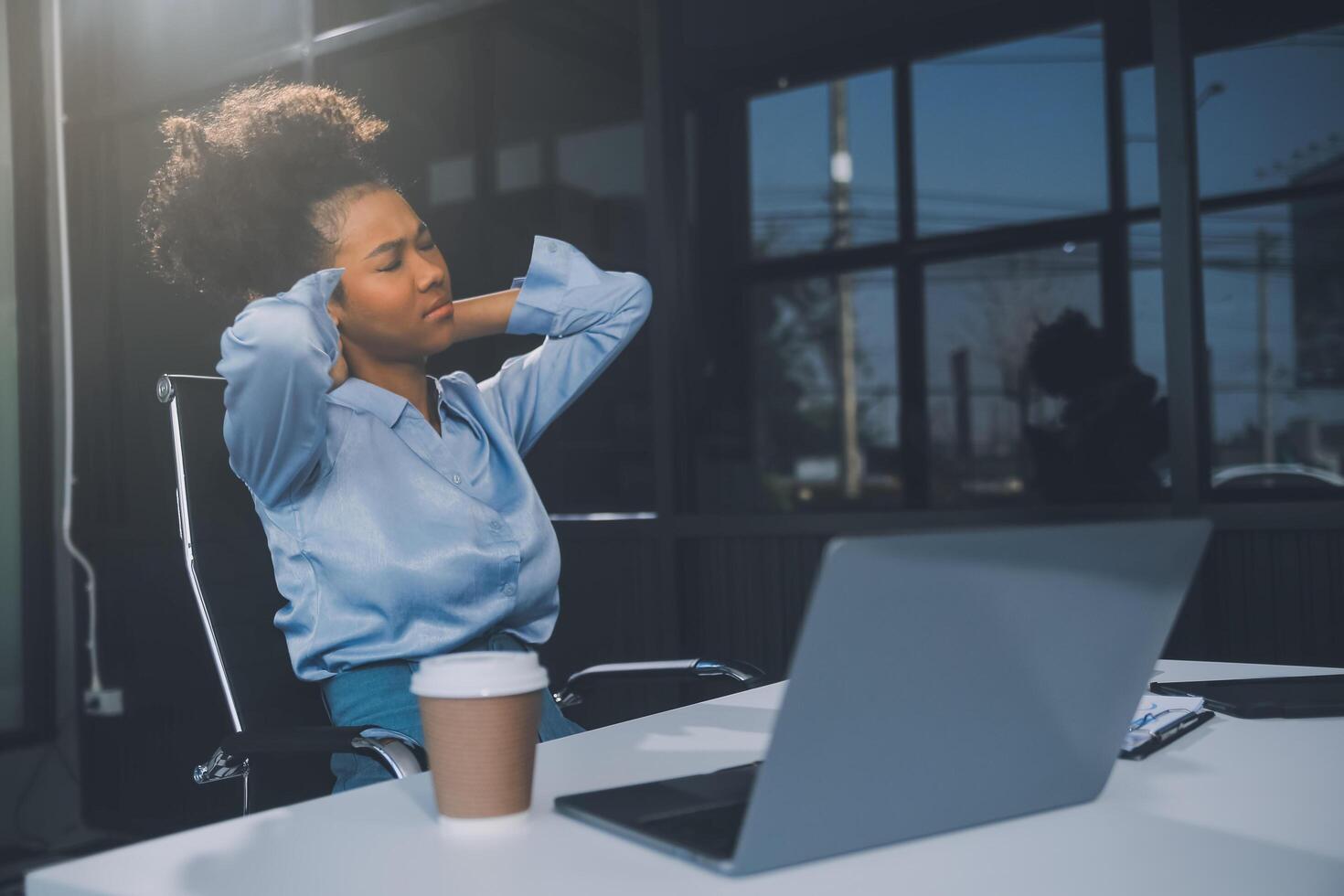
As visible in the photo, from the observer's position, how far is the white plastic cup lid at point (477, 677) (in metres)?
0.69

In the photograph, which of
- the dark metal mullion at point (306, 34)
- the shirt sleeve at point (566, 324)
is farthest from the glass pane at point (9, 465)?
the shirt sleeve at point (566, 324)

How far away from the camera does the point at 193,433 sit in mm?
1632

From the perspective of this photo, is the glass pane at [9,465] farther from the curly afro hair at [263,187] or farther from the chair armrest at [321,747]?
the chair armrest at [321,747]

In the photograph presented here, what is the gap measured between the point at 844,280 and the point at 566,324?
6.43 ft

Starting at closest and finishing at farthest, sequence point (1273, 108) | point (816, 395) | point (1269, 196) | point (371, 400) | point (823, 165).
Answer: point (371, 400) < point (1269, 196) < point (1273, 108) < point (823, 165) < point (816, 395)

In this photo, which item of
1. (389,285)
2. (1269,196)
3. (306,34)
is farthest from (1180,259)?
(306,34)

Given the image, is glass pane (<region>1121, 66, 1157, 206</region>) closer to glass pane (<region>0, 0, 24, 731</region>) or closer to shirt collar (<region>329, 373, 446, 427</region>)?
shirt collar (<region>329, 373, 446, 427</region>)

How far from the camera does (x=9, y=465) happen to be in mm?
3400

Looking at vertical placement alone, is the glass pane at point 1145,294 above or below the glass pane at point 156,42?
below

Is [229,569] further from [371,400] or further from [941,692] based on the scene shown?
[941,692]

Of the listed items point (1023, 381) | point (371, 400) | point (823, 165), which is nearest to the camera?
point (371, 400)

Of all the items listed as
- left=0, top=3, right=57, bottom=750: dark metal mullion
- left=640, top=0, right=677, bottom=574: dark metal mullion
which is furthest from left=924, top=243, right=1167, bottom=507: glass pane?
left=0, top=3, right=57, bottom=750: dark metal mullion

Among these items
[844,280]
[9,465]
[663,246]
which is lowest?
[9,465]

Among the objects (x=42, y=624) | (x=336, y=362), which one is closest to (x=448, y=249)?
(x=336, y=362)
